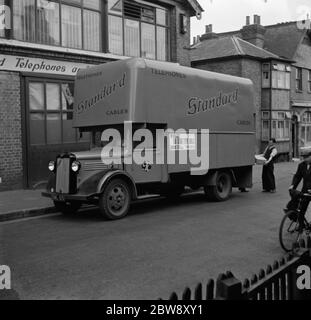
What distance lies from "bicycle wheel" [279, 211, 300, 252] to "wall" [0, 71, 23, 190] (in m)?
8.93

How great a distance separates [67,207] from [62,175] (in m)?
1.13

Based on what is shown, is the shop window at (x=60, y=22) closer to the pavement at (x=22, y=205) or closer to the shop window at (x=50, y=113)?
the shop window at (x=50, y=113)

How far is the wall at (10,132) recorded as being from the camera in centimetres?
1315

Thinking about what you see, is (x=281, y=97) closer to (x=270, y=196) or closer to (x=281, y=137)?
(x=281, y=137)

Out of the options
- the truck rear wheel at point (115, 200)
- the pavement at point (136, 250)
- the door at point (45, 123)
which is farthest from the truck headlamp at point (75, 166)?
A: the door at point (45, 123)

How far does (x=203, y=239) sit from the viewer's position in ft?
25.0

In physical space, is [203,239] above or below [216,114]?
below

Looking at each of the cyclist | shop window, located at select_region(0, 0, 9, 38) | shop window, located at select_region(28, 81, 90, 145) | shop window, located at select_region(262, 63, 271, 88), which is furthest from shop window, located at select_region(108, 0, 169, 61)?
shop window, located at select_region(262, 63, 271, 88)

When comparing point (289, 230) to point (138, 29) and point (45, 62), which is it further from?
point (138, 29)

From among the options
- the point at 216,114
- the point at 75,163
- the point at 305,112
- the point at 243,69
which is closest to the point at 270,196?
the point at 216,114

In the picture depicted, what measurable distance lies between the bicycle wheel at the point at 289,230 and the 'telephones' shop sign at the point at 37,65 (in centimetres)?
954

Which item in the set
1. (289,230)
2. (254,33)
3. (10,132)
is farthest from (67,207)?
(254,33)
